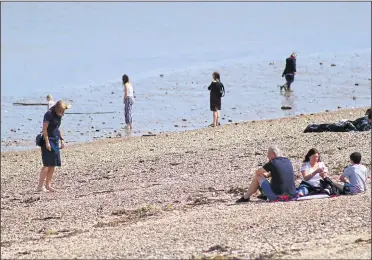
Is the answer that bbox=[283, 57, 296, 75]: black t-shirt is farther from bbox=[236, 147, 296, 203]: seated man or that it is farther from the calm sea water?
bbox=[236, 147, 296, 203]: seated man

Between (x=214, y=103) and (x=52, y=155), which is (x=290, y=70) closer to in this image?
(x=214, y=103)

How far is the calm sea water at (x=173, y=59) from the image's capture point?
24.9 metres

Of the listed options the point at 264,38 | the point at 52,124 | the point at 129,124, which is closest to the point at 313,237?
the point at 52,124

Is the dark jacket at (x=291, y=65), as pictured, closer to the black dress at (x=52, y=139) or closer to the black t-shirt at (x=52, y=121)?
the black dress at (x=52, y=139)

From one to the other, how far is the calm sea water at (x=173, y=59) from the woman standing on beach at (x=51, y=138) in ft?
21.2

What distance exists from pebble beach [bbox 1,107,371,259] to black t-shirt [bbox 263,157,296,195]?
1.01 feet

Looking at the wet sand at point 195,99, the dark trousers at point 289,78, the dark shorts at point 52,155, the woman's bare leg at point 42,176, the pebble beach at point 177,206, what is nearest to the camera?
the pebble beach at point 177,206

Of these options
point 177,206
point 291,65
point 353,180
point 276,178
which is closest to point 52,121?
point 177,206

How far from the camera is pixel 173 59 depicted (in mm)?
37281

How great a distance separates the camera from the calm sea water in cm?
2492

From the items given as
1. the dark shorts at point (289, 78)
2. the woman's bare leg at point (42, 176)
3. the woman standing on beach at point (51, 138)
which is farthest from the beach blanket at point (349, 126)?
the dark shorts at point (289, 78)

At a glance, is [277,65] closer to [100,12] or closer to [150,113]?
[150,113]

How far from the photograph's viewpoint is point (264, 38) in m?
44.7

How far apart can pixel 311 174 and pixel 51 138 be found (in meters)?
3.65
